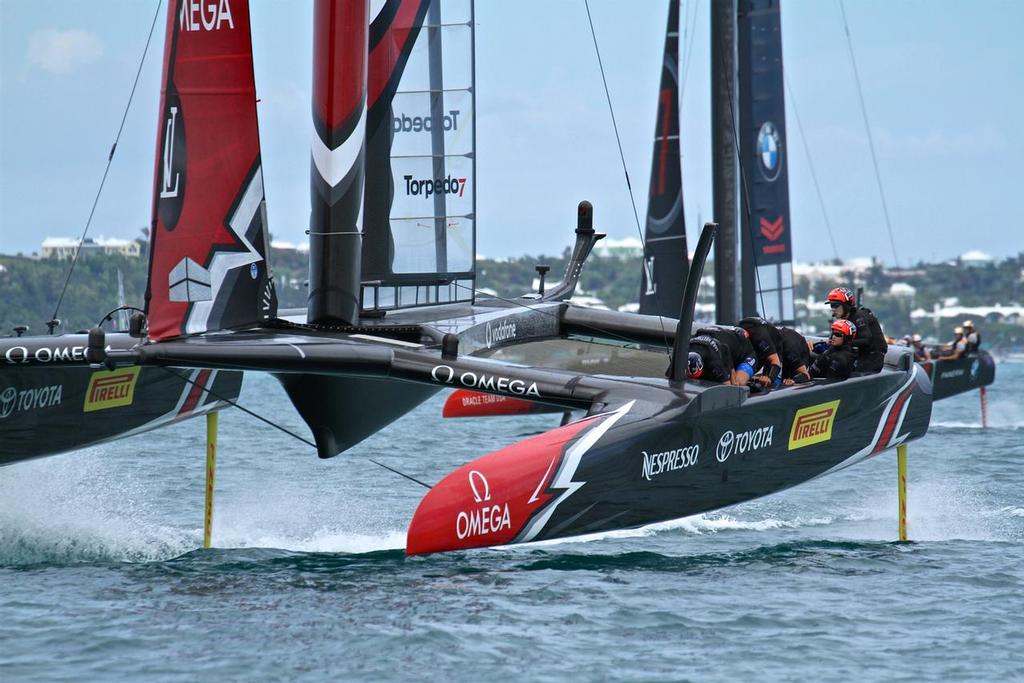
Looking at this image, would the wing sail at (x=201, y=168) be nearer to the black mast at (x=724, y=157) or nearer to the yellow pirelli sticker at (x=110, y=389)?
the yellow pirelli sticker at (x=110, y=389)

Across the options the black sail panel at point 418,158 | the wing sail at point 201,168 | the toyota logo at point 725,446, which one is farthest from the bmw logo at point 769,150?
the wing sail at point 201,168

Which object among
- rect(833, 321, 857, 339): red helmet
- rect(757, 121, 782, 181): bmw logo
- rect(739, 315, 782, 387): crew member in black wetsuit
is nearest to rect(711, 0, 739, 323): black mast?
rect(757, 121, 782, 181): bmw logo

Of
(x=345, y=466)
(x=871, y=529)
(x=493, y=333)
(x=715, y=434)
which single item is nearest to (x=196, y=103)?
(x=493, y=333)

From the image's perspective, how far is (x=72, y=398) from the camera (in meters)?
7.66

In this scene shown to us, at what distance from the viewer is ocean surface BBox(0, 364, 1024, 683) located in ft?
16.6

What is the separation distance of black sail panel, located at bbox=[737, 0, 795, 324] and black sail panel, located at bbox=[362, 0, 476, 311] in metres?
6.15

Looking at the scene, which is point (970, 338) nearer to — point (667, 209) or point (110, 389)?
point (667, 209)

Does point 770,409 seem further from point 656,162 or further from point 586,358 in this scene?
point 656,162

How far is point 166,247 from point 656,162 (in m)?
9.02

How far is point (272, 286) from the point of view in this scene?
7.50m

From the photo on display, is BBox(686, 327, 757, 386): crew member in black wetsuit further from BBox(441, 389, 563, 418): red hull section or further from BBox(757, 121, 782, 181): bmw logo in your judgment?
BBox(757, 121, 782, 181): bmw logo

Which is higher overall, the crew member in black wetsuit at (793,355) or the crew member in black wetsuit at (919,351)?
the crew member in black wetsuit at (793,355)

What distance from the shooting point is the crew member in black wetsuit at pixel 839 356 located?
7.98 m

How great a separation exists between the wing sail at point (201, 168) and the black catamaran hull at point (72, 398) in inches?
15.5
